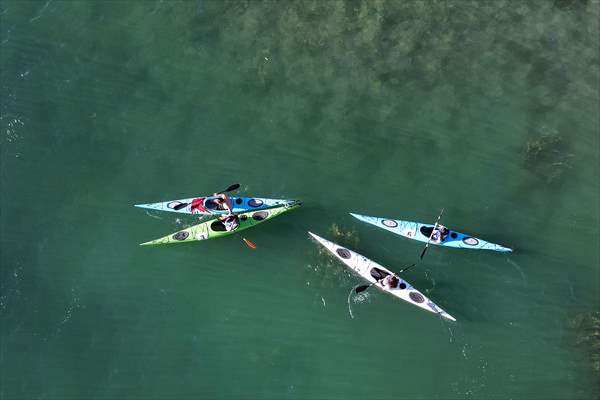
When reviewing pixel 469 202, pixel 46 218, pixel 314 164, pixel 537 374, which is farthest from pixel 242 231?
pixel 537 374

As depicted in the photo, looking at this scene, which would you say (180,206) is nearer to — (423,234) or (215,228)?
(215,228)

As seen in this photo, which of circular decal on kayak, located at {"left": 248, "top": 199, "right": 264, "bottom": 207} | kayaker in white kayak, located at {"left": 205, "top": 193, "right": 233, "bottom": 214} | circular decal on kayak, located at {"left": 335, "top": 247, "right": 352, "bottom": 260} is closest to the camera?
circular decal on kayak, located at {"left": 335, "top": 247, "right": 352, "bottom": 260}

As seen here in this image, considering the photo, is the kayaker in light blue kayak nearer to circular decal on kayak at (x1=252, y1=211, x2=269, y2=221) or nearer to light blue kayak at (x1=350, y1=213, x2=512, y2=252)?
light blue kayak at (x1=350, y1=213, x2=512, y2=252)

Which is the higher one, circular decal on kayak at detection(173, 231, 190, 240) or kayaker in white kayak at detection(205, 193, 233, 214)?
kayaker in white kayak at detection(205, 193, 233, 214)

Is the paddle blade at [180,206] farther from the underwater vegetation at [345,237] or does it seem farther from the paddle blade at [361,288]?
the paddle blade at [361,288]

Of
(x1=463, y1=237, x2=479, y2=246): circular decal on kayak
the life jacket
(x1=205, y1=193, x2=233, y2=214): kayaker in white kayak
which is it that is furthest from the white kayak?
(x1=205, y1=193, x2=233, y2=214): kayaker in white kayak

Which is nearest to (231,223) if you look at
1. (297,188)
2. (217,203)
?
(217,203)

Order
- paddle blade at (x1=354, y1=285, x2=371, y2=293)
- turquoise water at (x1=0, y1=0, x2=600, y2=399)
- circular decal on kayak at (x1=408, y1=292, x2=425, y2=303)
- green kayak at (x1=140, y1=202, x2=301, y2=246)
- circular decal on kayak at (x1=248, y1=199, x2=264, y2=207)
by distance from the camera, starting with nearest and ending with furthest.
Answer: turquoise water at (x1=0, y1=0, x2=600, y2=399) → paddle blade at (x1=354, y1=285, x2=371, y2=293) → circular decal on kayak at (x1=408, y1=292, x2=425, y2=303) → green kayak at (x1=140, y1=202, x2=301, y2=246) → circular decal on kayak at (x1=248, y1=199, x2=264, y2=207)
